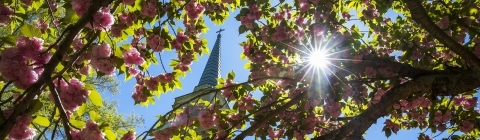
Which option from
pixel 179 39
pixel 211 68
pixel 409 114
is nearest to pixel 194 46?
pixel 179 39

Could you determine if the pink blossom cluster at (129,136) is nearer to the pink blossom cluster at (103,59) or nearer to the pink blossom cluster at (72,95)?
the pink blossom cluster at (103,59)

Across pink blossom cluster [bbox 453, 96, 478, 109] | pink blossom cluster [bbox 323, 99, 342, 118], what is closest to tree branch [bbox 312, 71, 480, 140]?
pink blossom cluster [bbox 323, 99, 342, 118]

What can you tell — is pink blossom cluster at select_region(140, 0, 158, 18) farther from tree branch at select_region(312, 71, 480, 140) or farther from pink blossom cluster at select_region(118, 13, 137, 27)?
tree branch at select_region(312, 71, 480, 140)

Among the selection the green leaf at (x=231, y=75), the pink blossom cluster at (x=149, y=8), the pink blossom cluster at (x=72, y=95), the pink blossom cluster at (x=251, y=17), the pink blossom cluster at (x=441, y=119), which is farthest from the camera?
the pink blossom cluster at (x=441, y=119)

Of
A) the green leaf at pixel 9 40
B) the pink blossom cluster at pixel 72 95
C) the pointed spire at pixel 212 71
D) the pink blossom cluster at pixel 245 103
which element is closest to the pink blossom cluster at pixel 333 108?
the pink blossom cluster at pixel 245 103

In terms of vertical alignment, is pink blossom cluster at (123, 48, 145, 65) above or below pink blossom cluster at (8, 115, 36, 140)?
above

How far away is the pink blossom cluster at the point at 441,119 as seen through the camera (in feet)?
16.2

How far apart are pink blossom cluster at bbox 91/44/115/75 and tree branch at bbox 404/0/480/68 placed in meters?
2.49

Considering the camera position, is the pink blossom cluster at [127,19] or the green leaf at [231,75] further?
the green leaf at [231,75]

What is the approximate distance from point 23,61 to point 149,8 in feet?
5.99

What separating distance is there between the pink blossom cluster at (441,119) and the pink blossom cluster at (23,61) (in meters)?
4.43

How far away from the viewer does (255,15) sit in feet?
15.2

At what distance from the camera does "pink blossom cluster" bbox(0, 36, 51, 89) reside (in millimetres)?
2332

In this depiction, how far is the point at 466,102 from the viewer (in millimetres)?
5223
